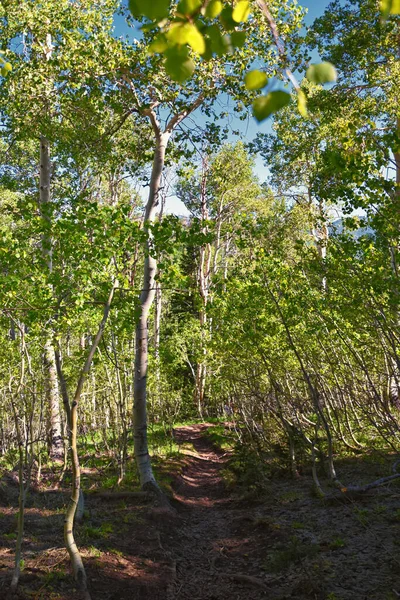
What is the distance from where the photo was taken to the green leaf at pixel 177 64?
3.29ft

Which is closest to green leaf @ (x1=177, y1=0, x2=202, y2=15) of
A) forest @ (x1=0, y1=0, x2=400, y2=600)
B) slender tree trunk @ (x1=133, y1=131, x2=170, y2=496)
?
forest @ (x1=0, y1=0, x2=400, y2=600)

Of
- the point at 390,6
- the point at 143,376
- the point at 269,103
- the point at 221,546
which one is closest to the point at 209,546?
the point at 221,546

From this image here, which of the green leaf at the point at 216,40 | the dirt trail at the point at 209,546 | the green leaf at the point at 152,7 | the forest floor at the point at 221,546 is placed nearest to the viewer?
the green leaf at the point at 152,7

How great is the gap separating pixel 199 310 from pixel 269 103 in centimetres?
807

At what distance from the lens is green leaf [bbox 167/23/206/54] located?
0.97 metres

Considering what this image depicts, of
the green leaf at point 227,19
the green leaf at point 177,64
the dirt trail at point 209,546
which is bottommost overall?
the dirt trail at point 209,546

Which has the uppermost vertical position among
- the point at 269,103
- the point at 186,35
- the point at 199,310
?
the point at 199,310

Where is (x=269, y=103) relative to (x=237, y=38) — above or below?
below

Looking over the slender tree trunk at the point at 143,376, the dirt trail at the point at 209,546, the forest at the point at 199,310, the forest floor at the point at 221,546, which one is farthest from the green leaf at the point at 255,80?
the slender tree trunk at the point at 143,376

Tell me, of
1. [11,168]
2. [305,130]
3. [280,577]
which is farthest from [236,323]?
[11,168]

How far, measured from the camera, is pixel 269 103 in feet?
3.30

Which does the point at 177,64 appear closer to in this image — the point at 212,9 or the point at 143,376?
the point at 212,9

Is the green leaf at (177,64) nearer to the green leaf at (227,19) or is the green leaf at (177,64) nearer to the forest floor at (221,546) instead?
the green leaf at (227,19)

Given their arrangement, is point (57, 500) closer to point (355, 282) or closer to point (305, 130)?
point (355, 282)
